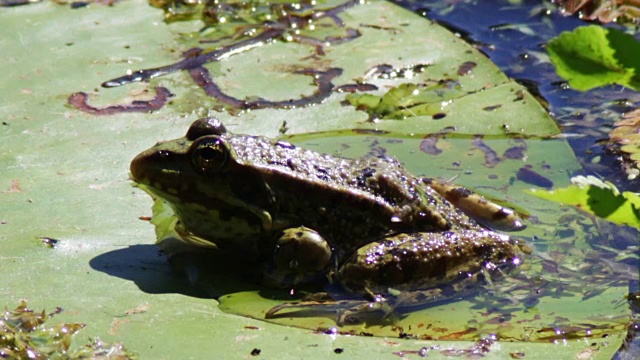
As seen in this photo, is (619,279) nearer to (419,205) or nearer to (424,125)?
(419,205)

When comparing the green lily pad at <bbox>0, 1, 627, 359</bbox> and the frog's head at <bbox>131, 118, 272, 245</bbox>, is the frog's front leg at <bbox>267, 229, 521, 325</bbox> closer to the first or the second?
the green lily pad at <bbox>0, 1, 627, 359</bbox>

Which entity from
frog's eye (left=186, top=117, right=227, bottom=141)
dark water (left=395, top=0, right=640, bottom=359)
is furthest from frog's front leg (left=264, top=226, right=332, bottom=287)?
dark water (left=395, top=0, right=640, bottom=359)

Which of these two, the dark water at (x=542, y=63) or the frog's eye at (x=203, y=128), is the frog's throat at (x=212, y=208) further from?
the dark water at (x=542, y=63)

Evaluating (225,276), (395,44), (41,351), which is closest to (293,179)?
(225,276)

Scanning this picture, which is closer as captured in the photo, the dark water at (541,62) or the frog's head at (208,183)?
the frog's head at (208,183)

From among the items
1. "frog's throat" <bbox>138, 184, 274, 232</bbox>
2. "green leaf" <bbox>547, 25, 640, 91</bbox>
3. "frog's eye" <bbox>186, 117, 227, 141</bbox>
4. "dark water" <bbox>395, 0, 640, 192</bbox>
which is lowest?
"dark water" <bbox>395, 0, 640, 192</bbox>

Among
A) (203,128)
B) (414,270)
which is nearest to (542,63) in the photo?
(414,270)

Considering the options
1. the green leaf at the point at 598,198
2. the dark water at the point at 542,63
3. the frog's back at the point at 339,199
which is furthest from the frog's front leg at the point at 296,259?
the green leaf at the point at 598,198
